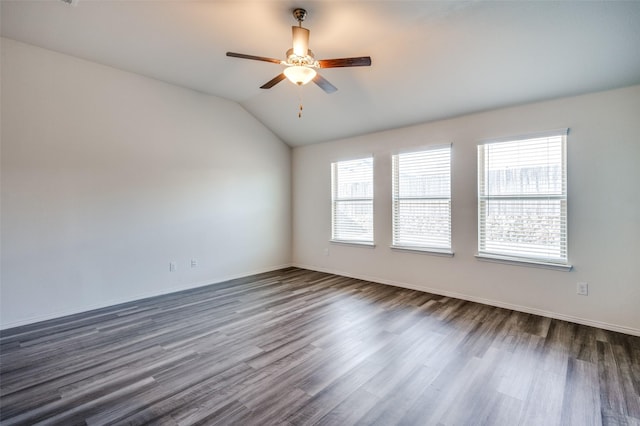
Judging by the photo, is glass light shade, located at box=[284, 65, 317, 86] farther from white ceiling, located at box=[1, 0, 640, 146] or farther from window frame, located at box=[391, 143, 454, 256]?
window frame, located at box=[391, 143, 454, 256]

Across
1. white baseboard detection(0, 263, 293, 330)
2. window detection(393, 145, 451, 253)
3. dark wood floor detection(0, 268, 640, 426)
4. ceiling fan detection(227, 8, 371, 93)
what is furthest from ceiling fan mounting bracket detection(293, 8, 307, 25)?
white baseboard detection(0, 263, 293, 330)

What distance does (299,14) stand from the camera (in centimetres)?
267

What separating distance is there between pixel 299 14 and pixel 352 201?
325 centimetres

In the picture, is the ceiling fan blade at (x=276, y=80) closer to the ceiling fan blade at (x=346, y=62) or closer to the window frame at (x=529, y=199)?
the ceiling fan blade at (x=346, y=62)

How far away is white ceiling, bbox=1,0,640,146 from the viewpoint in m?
2.61

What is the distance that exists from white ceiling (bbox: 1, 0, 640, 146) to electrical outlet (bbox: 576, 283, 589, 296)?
212cm

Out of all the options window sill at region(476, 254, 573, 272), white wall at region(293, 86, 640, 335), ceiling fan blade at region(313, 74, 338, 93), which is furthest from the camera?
window sill at region(476, 254, 573, 272)

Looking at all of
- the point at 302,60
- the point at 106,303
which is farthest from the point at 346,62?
the point at 106,303

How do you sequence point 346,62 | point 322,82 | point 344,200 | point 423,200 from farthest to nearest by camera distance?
1. point 344,200
2. point 423,200
3. point 322,82
4. point 346,62

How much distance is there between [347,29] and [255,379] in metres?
3.30

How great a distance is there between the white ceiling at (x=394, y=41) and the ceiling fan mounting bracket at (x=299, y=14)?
0.16ft

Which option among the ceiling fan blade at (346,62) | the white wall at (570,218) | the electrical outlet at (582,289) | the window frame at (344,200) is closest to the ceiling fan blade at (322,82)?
the ceiling fan blade at (346,62)

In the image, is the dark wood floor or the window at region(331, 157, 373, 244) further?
the window at region(331, 157, 373, 244)

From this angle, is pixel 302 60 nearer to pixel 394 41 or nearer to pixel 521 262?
pixel 394 41
